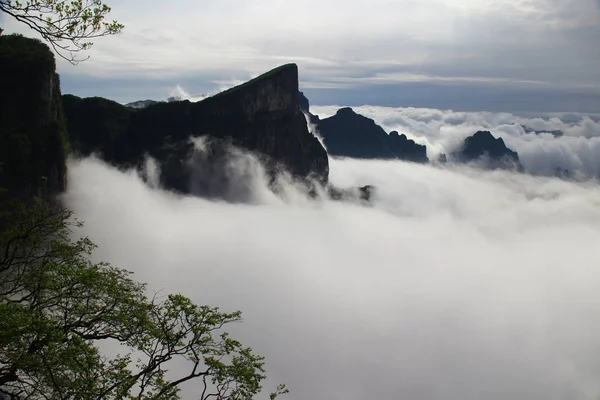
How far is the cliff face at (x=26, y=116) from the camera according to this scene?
11888 centimetres

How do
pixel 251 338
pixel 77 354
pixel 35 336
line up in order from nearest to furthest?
pixel 77 354 < pixel 35 336 < pixel 251 338

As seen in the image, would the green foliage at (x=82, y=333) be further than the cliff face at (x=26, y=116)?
No

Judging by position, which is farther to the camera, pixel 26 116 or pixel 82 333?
pixel 26 116

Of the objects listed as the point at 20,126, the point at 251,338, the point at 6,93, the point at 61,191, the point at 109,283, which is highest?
the point at 6,93

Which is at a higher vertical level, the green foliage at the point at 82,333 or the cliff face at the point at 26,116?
the cliff face at the point at 26,116

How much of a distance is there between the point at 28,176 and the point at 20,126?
13154 mm

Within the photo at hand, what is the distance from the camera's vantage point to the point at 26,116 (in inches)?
4798

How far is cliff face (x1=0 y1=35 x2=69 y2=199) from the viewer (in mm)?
118875

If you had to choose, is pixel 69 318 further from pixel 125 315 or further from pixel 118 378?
pixel 118 378

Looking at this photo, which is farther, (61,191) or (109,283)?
(61,191)

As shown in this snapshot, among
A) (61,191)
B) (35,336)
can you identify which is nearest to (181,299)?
(35,336)

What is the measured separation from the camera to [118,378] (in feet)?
71.2

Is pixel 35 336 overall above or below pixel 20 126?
below

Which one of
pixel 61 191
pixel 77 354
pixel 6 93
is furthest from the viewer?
pixel 61 191
